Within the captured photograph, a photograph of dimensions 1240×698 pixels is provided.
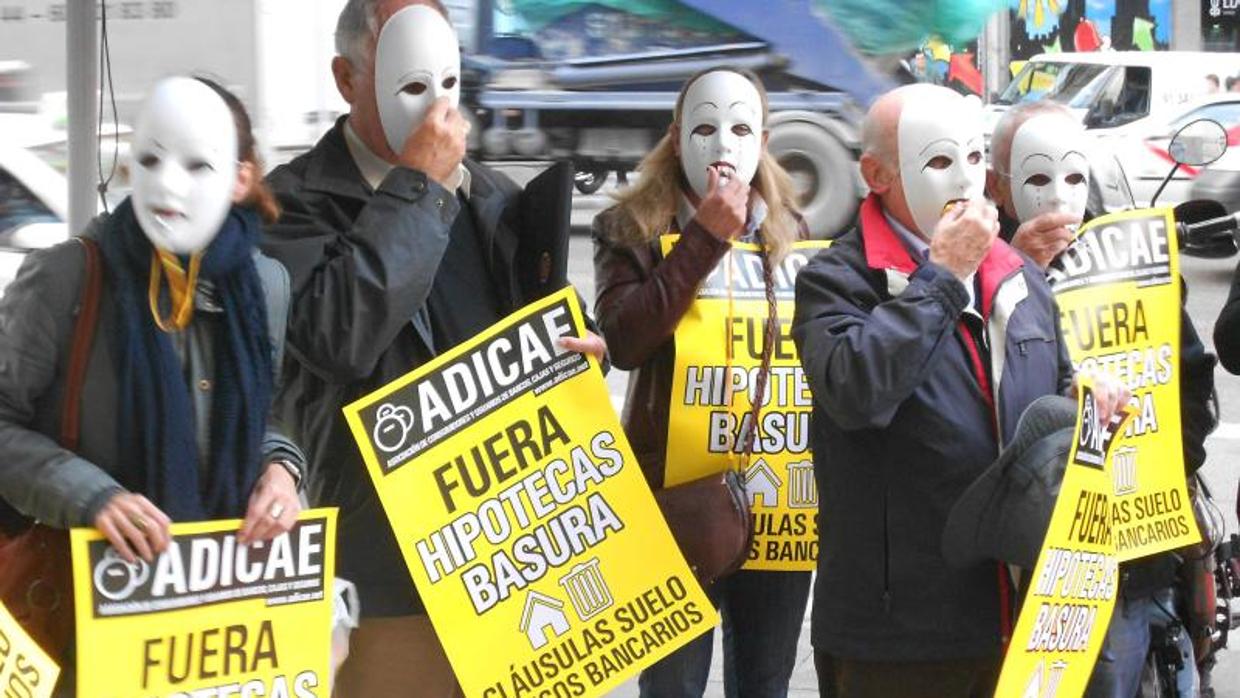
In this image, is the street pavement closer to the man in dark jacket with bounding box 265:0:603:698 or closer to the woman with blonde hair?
the woman with blonde hair

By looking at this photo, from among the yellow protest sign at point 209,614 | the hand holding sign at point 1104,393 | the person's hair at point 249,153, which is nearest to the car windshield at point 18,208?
the person's hair at point 249,153

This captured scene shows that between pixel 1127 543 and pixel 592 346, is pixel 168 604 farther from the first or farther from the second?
pixel 1127 543

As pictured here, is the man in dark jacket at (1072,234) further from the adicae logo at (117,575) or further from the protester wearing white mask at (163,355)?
the adicae logo at (117,575)

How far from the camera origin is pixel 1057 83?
17359 mm

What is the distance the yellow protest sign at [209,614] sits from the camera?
296 centimetres

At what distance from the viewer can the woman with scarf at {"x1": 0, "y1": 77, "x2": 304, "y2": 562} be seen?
294 cm

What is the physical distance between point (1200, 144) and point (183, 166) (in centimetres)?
250

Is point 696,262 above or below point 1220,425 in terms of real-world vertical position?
above

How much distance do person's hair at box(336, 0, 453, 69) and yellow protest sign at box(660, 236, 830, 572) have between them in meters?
0.88

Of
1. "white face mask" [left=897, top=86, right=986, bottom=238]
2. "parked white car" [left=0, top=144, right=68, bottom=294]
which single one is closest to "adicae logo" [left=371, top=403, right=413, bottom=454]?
"white face mask" [left=897, top=86, right=986, bottom=238]

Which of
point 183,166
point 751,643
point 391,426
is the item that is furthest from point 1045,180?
point 183,166

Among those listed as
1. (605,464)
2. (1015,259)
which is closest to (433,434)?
(605,464)

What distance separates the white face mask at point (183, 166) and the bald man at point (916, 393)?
104cm

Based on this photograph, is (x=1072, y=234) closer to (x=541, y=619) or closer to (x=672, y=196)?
(x=672, y=196)
